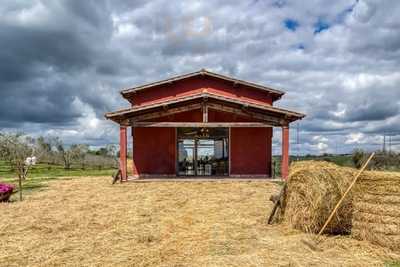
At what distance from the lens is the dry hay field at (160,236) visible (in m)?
5.02

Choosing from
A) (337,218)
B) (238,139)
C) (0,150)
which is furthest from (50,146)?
(337,218)

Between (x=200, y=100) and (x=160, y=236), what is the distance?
383 inches

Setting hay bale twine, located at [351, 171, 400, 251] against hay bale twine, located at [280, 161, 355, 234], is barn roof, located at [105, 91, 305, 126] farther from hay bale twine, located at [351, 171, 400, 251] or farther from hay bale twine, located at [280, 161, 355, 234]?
hay bale twine, located at [351, 171, 400, 251]

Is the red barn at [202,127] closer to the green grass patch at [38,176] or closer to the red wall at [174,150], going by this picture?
the red wall at [174,150]

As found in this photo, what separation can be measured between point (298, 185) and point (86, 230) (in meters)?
4.10

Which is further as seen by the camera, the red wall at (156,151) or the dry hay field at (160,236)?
the red wall at (156,151)

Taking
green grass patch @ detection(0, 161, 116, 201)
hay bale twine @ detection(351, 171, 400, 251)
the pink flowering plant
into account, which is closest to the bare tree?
green grass patch @ detection(0, 161, 116, 201)

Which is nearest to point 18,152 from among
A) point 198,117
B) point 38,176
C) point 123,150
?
point 38,176

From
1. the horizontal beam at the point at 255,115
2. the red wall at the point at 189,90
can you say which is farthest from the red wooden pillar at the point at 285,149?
the red wall at the point at 189,90

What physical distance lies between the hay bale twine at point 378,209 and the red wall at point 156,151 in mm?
11730

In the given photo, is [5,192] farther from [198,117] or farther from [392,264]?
[392,264]

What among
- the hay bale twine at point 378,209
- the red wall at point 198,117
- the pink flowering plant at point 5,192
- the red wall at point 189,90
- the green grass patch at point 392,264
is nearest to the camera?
the green grass patch at point 392,264

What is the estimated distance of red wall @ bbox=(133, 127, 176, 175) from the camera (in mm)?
17141

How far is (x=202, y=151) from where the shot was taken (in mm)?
18281
